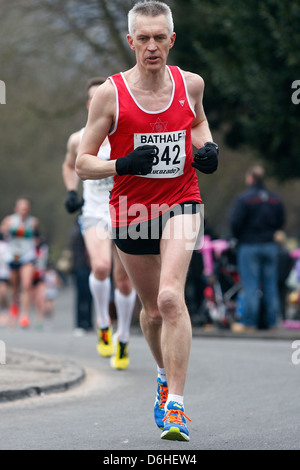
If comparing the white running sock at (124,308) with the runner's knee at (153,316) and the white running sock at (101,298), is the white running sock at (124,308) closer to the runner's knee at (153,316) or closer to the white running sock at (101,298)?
the white running sock at (101,298)

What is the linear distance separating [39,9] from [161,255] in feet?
58.4

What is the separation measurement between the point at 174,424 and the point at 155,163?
4.68 ft

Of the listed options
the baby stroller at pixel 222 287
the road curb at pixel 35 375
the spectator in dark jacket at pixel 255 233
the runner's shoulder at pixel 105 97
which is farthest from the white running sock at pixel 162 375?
the baby stroller at pixel 222 287

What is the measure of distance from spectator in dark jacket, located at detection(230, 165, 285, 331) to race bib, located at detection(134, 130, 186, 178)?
912 cm

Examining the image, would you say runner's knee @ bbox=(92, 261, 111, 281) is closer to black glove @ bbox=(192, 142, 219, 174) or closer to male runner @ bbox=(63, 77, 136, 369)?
male runner @ bbox=(63, 77, 136, 369)

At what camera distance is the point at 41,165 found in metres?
49.6

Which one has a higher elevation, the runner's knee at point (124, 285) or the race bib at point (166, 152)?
the race bib at point (166, 152)

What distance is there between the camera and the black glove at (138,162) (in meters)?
5.60

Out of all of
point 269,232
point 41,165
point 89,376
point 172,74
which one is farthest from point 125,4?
point 41,165

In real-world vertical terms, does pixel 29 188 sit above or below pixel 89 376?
above

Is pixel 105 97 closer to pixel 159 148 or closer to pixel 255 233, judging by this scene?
pixel 159 148

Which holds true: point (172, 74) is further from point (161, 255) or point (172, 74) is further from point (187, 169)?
point (161, 255)

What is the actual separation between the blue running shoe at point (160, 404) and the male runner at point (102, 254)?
3091mm

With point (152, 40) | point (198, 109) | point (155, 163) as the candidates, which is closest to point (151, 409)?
point (155, 163)
